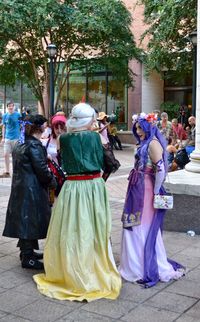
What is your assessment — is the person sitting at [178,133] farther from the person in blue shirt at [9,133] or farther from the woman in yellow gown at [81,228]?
the woman in yellow gown at [81,228]

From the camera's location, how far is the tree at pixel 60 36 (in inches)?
695

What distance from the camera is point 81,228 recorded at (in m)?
4.29

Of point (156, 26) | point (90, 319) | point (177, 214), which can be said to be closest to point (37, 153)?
point (90, 319)

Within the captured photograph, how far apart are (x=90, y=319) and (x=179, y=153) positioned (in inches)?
288

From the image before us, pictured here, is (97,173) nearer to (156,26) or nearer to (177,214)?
(177,214)

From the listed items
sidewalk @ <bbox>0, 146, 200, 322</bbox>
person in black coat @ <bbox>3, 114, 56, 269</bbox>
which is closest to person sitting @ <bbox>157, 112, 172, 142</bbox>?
sidewalk @ <bbox>0, 146, 200, 322</bbox>

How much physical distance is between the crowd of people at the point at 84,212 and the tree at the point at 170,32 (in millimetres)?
12212

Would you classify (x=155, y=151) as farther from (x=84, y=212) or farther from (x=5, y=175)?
(x=5, y=175)

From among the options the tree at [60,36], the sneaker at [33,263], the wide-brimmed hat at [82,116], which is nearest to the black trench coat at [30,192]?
the sneaker at [33,263]

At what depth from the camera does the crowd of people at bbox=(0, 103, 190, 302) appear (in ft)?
14.2

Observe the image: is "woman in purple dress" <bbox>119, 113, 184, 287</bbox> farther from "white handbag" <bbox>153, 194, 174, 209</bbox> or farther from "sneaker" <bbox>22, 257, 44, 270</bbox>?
"sneaker" <bbox>22, 257, 44, 270</bbox>

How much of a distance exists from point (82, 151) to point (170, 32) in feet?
44.4

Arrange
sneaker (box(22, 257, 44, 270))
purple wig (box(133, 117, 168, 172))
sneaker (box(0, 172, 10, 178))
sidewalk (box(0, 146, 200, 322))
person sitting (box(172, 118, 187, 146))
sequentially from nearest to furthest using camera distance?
sidewalk (box(0, 146, 200, 322)) → purple wig (box(133, 117, 168, 172)) → sneaker (box(22, 257, 44, 270)) → sneaker (box(0, 172, 10, 178)) → person sitting (box(172, 118, 187, 146))

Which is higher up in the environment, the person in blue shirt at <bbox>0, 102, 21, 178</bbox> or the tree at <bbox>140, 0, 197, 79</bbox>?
the tree at <bbox>140, 0, 197, 79</bbox>
